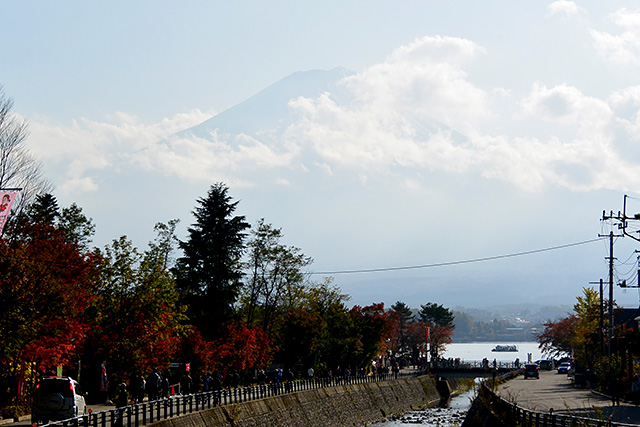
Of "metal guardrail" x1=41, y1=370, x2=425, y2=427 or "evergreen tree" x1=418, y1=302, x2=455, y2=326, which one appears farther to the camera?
"evergreen tree" x1=418, y1=302, x2=455, y2=326

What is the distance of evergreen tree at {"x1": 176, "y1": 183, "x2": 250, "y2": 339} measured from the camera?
6931 cm

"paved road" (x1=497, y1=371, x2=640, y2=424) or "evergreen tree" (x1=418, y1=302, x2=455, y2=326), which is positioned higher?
"evergreen tree" (x1=418, y1=302, x2=455, y2=326)

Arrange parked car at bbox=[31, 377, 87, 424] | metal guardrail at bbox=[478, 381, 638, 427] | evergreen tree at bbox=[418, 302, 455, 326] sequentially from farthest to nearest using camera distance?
1. evergreen tree at bbox=[418, 302, 455, 326]
2. parked car at bbox=[31, 377, 87, 424]
3. metal guardrail at bbox=[478, 381, 638, 427]

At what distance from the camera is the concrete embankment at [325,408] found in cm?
3816

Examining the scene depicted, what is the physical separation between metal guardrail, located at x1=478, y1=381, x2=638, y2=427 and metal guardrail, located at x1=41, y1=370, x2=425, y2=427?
1260cm

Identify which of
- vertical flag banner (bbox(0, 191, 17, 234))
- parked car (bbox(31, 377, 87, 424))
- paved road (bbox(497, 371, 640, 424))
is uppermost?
vertical flag banner (bbox(0, 191, 17, 234))

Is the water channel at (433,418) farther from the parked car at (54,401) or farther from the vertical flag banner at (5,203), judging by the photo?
the vertical flag banner at (5,203)

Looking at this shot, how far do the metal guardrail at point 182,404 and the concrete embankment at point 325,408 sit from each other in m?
0.55

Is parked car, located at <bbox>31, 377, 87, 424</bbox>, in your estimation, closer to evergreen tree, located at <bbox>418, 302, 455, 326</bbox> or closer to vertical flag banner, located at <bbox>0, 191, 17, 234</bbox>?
vertical flag banner, located at <bbox>0, 191, 17, 234</bbox>

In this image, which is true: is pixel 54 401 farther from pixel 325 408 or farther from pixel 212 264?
pixel 212 264

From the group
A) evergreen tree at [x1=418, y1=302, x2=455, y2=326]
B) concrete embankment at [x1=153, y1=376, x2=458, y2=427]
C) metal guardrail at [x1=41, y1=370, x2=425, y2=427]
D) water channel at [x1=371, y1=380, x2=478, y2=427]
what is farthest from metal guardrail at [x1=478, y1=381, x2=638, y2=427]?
evergreen tree at [x1=418, y1=302, x2=455, y2=326]

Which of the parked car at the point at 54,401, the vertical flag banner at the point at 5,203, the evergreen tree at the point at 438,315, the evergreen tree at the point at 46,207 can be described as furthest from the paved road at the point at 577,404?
the evergreen tree at the point at 438,315

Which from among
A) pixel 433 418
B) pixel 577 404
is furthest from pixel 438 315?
pixel 577 404

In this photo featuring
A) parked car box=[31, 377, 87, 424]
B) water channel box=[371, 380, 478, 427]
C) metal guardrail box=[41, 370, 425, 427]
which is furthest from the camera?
water channel box=[371, 380, 478, 427]
